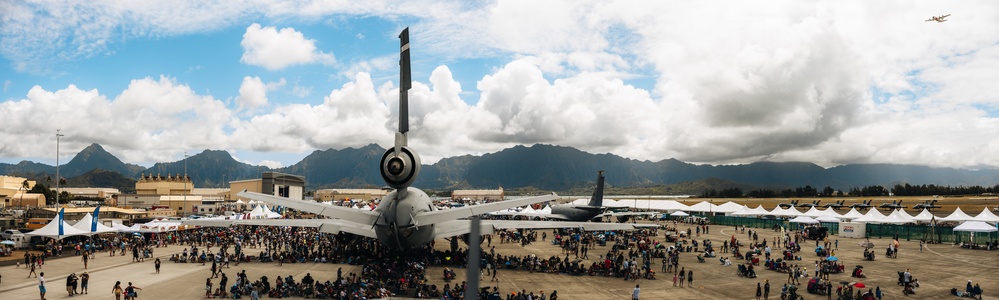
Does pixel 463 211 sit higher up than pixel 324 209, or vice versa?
pixel 463 211

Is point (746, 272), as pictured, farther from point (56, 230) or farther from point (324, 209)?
point (56, 230)

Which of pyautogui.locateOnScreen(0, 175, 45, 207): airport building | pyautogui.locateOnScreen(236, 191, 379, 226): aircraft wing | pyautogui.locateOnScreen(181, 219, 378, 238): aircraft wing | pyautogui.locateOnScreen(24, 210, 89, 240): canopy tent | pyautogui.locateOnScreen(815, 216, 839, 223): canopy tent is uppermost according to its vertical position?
pyautogui.locateOnScreen(236, 191, 379, 226): aircraft wing

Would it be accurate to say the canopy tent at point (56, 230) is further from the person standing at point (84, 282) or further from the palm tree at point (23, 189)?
the palm tree at point (23, 189)

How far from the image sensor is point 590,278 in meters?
30.4

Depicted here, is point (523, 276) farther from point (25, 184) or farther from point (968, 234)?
point (25, 184)

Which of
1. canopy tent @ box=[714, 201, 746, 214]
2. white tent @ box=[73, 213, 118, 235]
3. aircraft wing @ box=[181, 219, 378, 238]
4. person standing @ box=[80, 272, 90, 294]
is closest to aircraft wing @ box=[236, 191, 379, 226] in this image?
aircraft wing @ box=[181, 219, 378, 238]

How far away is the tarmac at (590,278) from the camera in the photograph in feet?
84.4

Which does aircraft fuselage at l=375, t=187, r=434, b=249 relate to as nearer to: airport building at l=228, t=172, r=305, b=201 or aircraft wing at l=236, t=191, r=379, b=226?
aircraft wing at l=236, t=191, r=379, b=226

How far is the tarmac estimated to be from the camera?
2572 cm

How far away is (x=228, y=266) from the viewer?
33.0 meters

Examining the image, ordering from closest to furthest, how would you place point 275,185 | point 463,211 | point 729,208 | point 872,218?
point 463,211, point 872,218, point 729,208, point 275,185

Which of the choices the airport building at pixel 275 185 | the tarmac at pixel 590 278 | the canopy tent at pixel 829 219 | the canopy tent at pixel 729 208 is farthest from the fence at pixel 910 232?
the airport building at pixel 275 185

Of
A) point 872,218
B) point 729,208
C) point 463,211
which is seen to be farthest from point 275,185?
point 463,211

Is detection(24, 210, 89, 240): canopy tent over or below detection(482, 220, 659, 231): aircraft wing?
below
